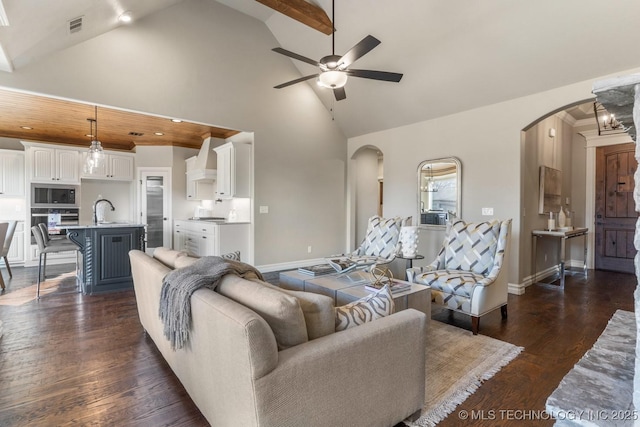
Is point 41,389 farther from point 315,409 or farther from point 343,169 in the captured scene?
point 343,169

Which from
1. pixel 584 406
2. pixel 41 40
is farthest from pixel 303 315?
pixel 41 40

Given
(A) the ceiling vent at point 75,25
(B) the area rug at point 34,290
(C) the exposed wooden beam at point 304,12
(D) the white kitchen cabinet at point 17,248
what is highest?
(C) the exposed wooden beam at point 304,12

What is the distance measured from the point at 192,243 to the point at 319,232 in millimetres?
2560

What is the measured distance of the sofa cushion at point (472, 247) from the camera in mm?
3350

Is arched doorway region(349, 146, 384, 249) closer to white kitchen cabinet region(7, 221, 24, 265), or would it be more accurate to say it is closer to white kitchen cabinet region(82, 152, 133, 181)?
white kitchen cabinet region(82, 152, 133, 181)

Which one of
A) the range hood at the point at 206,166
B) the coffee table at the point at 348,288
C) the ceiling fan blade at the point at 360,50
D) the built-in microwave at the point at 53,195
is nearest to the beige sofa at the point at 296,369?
the coffee table at the point at 348,288

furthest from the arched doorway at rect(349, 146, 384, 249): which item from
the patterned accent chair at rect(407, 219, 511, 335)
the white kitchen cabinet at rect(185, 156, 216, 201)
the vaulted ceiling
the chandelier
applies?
the chandelier

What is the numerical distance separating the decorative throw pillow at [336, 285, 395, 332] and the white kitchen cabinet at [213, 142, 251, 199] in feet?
13.7

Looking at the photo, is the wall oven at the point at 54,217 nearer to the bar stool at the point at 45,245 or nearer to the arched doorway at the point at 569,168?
the bar stool at the point at 45,245

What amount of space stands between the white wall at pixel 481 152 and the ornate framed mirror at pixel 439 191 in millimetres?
107

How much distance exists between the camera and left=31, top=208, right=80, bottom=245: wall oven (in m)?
6.21

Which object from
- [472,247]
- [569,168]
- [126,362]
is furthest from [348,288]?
[569,168]

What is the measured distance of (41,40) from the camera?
3.16 m

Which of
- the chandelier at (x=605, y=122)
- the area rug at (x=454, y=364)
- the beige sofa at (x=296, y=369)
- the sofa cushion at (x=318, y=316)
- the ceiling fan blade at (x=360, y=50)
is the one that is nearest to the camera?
the beige sofa at (x=296, y=369)
